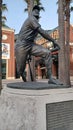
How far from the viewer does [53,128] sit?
482 cm

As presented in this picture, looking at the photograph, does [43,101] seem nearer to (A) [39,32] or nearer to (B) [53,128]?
(B) [53,128]

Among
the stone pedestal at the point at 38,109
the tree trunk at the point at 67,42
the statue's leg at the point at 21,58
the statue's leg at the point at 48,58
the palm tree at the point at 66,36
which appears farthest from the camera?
the tree trunk at the point at 67,42

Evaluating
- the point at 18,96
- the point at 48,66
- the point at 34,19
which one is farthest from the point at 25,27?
the point at 18,96

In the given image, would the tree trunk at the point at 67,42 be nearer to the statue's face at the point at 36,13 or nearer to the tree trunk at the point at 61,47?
the tree trunk at the point at 61,47

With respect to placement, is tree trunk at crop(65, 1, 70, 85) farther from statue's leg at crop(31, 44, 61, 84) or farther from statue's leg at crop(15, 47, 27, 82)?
statue's leg at crop(31, 44, 61, 84)

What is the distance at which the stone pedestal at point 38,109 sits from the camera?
4641mm

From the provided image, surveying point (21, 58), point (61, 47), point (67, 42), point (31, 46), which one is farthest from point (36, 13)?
point (67, 42)

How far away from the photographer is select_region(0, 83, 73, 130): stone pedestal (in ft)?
15.2

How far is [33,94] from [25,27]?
1630 millimetres

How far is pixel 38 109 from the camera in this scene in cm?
462

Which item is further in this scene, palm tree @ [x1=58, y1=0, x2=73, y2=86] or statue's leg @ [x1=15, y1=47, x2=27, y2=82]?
palm tree @ [x1=58, y1=0, x2=73, y2=86]

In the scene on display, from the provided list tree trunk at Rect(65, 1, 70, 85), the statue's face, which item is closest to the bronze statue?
the statue's face

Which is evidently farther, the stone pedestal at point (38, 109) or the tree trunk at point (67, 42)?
the tree trunk at point (67, 42)

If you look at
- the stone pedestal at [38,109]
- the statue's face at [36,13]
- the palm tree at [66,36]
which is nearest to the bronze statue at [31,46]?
the statue's face at [36,13]
